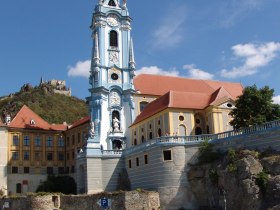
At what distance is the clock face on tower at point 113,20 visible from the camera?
6812cm

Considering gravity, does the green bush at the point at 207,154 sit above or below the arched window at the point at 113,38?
below

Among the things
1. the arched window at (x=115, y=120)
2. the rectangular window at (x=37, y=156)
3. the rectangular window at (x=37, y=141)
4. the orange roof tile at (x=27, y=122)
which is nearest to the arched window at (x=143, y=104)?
the arched window at (x=115, y=120)

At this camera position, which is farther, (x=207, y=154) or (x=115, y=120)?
(x=115, y=120)

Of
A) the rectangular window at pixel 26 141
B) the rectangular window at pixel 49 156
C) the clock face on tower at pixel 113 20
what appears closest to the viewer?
the clock face on tower at pixel 113 20

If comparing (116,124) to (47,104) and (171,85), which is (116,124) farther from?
(47,104)

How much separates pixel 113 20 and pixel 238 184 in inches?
1429

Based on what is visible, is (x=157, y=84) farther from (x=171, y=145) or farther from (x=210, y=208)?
(x=210, y=208)

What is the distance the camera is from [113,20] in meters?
68.5

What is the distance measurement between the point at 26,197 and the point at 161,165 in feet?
49.7

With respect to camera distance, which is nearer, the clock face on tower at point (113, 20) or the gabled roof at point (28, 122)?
the clock face on tower at point (113, 20)

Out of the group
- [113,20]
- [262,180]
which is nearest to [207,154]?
[262,180]

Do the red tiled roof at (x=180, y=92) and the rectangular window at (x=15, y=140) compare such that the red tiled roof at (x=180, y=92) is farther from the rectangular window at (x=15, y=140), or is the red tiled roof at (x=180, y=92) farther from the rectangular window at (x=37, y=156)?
the rectangular window at (x=15, y=140)

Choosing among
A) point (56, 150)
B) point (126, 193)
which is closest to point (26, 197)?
point (126, 193)

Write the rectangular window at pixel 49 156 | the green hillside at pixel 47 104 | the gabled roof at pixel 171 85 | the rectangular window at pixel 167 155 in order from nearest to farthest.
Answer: the rectangular window at pixel 167 155
the gabled roof at pixel 171 85
the rectangular window at pixel 49 156
the green hillside at pixel 47 104
